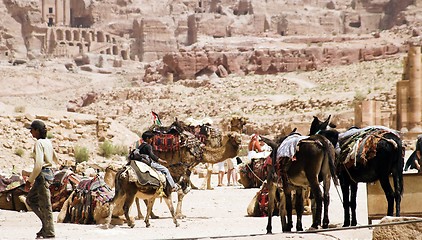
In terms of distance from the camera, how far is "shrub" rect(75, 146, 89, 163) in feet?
85.1

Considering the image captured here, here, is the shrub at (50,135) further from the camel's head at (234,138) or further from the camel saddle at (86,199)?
the camel saddle at (86,199)

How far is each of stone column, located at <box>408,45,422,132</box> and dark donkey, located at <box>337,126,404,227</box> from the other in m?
21.4

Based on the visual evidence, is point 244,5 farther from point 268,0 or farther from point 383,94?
point 383,94

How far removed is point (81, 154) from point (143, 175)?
12440 mm

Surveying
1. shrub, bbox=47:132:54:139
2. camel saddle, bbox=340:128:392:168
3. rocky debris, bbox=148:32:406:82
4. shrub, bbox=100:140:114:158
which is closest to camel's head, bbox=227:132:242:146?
camel saddle, bbox=340:128:392:168

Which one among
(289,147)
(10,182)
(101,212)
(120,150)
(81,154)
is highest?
(289,147)

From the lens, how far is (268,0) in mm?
95688

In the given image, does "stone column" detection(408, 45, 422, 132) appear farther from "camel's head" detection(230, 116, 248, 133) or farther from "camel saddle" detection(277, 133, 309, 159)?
"camel saddle" detection(277, 133, 309, 159)

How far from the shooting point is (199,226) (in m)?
14.6

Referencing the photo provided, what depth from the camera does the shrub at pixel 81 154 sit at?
2594cm

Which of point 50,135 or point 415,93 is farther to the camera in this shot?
point 415,93

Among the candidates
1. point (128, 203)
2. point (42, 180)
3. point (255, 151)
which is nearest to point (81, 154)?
point (255, 151)

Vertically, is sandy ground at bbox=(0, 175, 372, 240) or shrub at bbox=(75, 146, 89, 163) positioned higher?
sandy ground at bbox=(0, 175, 372, 240)

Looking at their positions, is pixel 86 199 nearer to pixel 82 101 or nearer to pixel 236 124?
pixel 236 124
